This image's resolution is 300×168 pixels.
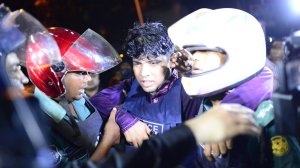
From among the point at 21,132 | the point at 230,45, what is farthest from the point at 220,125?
the point at 21,132

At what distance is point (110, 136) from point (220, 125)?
5.35ft

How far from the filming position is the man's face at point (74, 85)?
3.60m

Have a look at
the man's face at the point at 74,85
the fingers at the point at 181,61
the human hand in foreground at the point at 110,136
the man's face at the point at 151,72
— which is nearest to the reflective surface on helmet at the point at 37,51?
the man's face at the point at 74,85

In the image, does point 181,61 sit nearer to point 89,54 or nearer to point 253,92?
point 253,92

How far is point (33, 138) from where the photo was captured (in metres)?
1.37

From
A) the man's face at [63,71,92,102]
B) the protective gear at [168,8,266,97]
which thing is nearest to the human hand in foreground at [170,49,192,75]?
the protective gear at [168,8,266,97]

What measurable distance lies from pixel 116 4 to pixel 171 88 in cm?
1221

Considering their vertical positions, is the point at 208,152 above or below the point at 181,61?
below

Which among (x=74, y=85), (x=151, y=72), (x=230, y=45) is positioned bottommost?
(x=74, y=85)

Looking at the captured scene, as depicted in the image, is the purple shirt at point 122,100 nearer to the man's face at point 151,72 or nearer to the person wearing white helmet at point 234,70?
the man's face at point 151,72

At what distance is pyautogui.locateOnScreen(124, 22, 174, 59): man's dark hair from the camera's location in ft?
10.2

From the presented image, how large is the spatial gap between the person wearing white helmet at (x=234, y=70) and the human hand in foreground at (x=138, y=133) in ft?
2.15

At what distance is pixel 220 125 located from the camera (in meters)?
1.69

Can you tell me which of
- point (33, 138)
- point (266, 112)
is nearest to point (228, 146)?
point (266, 112)
